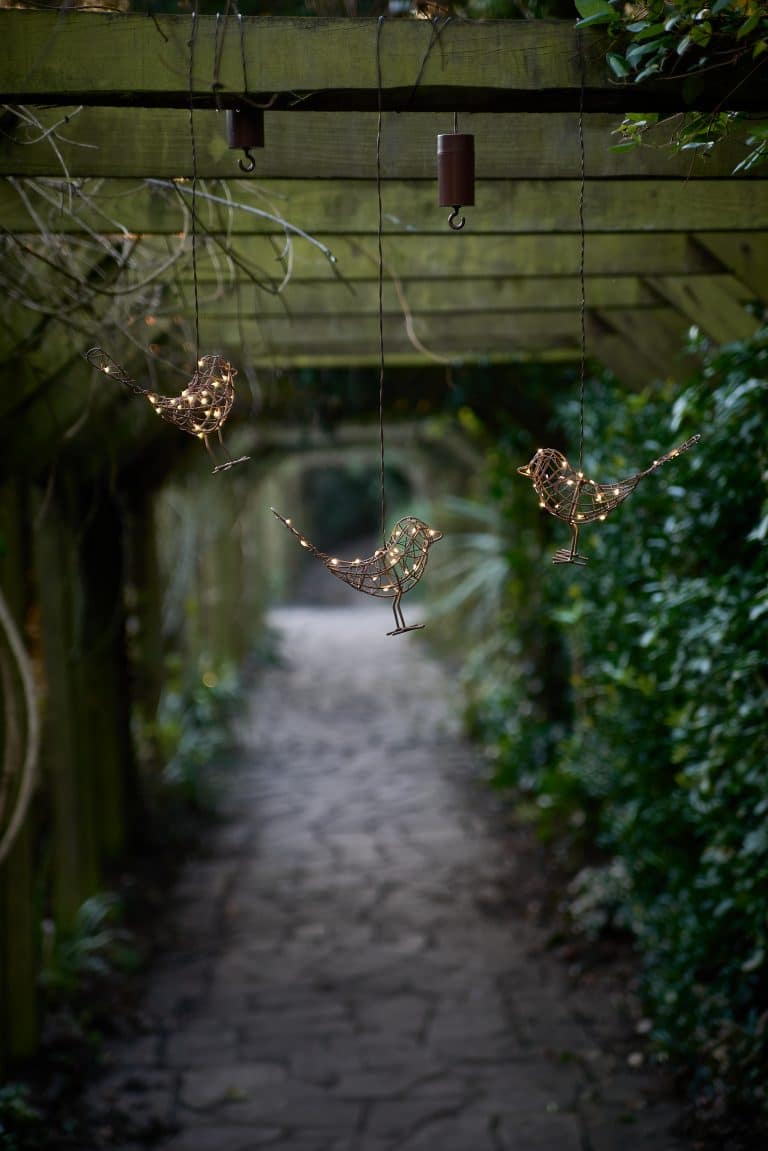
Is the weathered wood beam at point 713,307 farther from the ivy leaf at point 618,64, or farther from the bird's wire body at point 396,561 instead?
the bird's wire body at point 396,561

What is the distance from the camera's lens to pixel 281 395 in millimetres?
6055

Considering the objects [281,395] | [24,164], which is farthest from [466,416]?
[24,164]

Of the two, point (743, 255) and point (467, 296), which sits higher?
point (467, 296)

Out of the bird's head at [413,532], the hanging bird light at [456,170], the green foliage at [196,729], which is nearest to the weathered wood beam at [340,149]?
the hanging bird light at [456,170]

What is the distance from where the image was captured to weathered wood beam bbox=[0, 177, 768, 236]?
8.43ft

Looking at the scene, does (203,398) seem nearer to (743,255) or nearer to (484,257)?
(484,257)

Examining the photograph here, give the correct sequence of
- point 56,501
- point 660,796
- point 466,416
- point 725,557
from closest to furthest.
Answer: point 725,557, point 660,796, point 56,501, point 466,416

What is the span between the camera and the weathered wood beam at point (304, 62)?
1731 millimetres

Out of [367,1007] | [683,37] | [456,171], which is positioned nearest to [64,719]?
[367,1007]

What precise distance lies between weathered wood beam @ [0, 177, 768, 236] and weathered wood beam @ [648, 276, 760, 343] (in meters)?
0.66

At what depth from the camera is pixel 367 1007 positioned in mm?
4559

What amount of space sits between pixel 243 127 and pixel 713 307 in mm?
1991

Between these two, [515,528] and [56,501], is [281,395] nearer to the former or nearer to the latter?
[56,501]

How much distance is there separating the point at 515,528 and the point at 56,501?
11.5 feet
